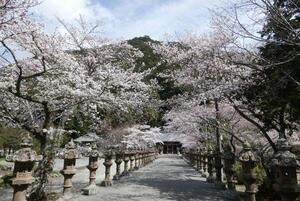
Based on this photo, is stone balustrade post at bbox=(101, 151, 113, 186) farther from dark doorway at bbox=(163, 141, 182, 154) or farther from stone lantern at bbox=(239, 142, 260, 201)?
dark doorway at bbox=(163, 141, 182, 154)

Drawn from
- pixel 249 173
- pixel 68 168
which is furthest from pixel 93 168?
pixel 249 173

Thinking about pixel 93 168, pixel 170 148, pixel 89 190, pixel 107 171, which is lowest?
pixel 89 190

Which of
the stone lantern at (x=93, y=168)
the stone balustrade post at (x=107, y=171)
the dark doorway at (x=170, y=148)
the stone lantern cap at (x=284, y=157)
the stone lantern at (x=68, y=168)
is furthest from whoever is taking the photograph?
the dark doorway at (x=170, y=148)

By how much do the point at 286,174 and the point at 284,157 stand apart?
0.33 meters

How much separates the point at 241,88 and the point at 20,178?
30.3ft

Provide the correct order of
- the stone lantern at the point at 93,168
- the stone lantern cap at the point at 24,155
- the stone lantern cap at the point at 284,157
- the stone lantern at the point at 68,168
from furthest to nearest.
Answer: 1. the stone lantern at the point at 93,168
2. the stone lantern at the point at 68,168
3. the stone lantern cap at the point at 24,155
4. the stone lantern cap at the point at 284,157

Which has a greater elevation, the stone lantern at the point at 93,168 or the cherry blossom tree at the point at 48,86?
the cherry blossom tree at the point at 48,86

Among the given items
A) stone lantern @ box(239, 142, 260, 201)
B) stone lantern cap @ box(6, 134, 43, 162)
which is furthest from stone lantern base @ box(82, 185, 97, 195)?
stone lantern @ box(239, 142, 260, 201)

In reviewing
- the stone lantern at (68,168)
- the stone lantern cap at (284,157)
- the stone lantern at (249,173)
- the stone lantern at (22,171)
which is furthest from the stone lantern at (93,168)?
the stone lantern cap at (284,157)

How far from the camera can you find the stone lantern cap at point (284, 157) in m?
6.34

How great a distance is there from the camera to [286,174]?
6301 millimetres

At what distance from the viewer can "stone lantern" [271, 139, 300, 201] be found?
6.10m

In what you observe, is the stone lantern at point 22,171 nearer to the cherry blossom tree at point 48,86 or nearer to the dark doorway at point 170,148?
the cherry blossom tree at point 48,86

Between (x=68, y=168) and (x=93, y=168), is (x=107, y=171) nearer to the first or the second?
(x=93, y=168)
